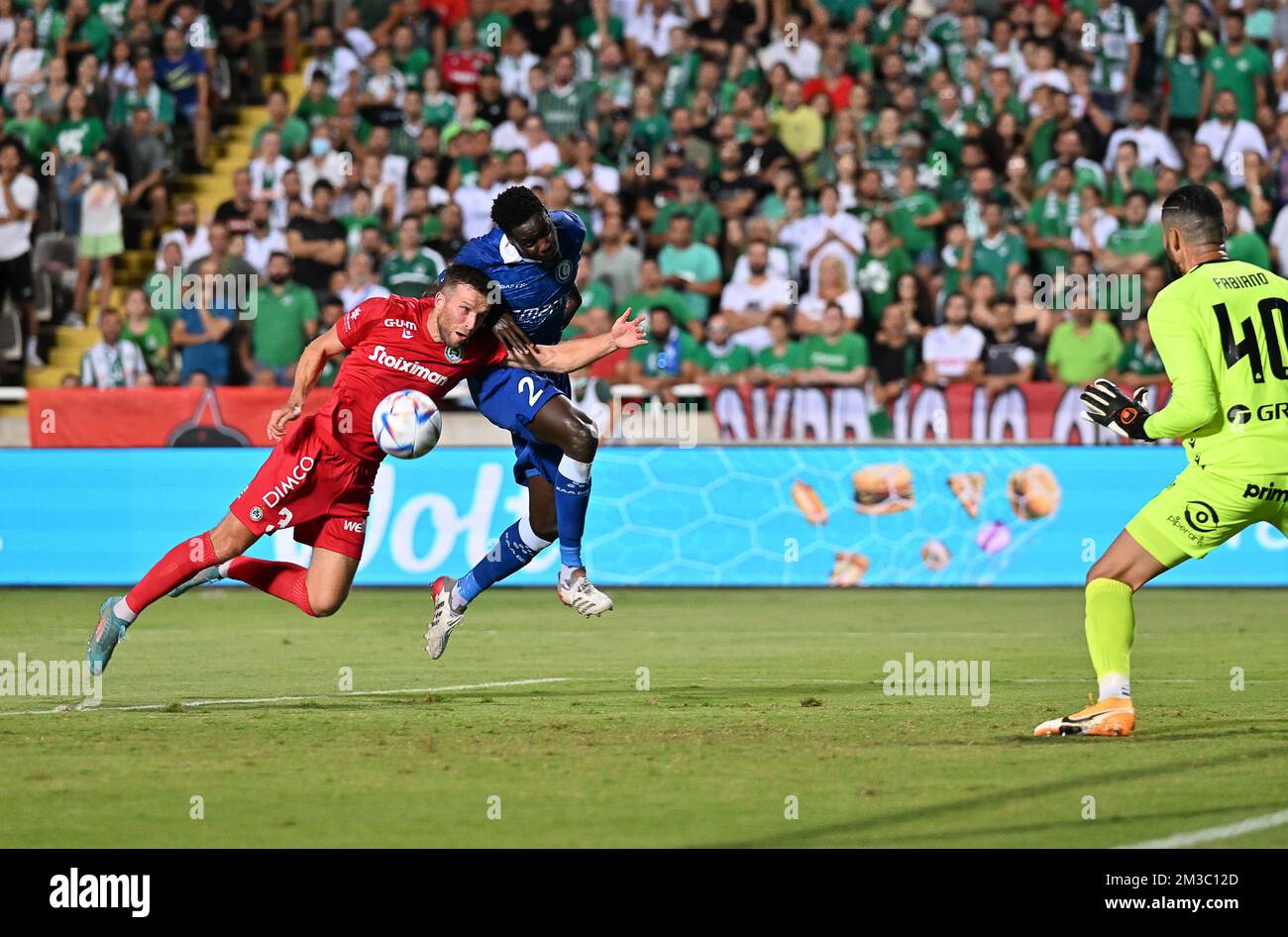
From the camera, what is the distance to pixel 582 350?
1043cm

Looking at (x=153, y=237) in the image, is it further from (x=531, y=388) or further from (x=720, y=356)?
(x=531, y=388)

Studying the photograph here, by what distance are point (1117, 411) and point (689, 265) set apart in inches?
500

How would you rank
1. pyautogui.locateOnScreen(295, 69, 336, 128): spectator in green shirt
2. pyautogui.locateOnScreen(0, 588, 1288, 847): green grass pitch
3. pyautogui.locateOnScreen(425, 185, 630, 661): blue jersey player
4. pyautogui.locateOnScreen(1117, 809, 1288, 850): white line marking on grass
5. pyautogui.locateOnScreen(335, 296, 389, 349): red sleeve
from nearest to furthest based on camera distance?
1. pyautogui.locateOnScreen(1117, 809, 1288, 850): white line marking on grass
2. pyautogui.locateOnScreen(0, 588, 1288, 847): green grass pitch
3. pyautogui.locateOnScreen(335, 296, 389, 349): red sleeve
4. pyautogui.locateOnScreen(425, 185, 630, 661): blue jersey player
5. pyautogui.locateOnScreen(295, 69, 336, 128): spectator in green shirt

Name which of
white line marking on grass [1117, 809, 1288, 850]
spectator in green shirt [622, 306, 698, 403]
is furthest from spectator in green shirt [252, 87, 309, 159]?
white line marking on grass [1117, 809, 1288, 850]

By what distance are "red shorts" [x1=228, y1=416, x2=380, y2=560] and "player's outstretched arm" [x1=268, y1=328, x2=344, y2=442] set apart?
0.33 feet

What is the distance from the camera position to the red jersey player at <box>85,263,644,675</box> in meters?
9.88

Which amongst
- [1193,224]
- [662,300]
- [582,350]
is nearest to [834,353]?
[662,300]

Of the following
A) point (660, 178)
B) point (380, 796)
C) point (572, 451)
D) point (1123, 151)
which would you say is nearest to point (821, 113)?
point (660, 178)

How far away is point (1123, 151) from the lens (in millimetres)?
21078

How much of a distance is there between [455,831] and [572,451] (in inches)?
187

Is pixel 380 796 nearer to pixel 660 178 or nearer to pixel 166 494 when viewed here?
pixel 166 494

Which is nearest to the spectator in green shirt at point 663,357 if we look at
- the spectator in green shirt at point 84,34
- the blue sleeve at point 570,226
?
the blue sleeve at point 570,226

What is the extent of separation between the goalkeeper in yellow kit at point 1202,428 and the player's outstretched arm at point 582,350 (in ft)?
8.27

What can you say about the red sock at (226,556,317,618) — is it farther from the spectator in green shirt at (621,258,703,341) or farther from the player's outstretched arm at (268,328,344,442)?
the spectator in green shirt at (621,258,703,341)
